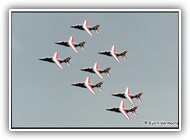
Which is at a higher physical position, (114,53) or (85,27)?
(85,27)

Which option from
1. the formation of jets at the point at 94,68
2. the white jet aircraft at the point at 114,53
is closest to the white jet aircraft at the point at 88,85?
the formation of jets at the point at 94,68

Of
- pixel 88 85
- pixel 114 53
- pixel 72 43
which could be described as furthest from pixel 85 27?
pixel 88 85

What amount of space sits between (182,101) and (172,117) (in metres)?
0.24

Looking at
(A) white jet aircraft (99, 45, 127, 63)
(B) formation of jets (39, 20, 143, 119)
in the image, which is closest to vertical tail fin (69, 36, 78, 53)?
(B) formation of jets (39, 20, 143, 119)

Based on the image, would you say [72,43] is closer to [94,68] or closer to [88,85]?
[94,68]

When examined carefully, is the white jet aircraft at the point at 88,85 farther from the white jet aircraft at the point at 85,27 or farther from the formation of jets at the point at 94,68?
the white jet aircraft at the point at 85,27

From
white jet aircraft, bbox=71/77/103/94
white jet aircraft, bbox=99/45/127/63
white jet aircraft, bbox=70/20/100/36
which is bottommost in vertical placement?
white jet aircraft, bbox=71/77/103/94

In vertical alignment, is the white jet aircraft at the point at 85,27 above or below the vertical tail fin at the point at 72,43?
above

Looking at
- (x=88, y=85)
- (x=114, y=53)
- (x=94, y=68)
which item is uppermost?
(x=114, y=53)

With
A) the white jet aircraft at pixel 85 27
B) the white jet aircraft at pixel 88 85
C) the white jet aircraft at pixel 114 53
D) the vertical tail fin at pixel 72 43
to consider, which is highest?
the white jet aircraft at pixel 85 27

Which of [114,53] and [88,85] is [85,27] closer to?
[114,53]

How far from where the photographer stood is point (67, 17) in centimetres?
584

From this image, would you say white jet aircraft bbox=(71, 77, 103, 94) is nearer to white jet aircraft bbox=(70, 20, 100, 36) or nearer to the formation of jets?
the formation of jets
